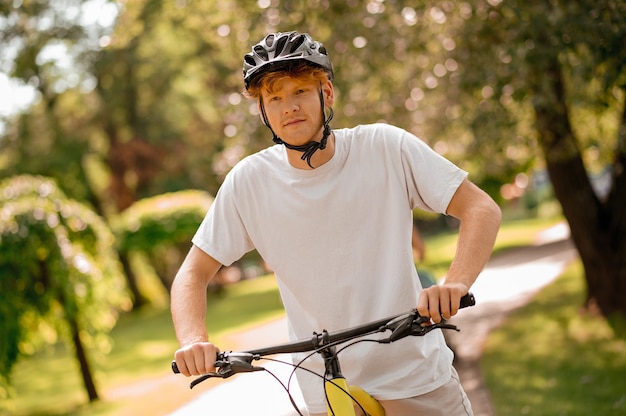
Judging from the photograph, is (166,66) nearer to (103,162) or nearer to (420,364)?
(103,162)

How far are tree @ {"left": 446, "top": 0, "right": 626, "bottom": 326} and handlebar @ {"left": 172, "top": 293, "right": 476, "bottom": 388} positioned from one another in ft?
12.6

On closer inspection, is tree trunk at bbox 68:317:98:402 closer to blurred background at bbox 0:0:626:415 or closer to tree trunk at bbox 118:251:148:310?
blurred background at bbox 0:0:626:415

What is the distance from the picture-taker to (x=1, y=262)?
381 inches

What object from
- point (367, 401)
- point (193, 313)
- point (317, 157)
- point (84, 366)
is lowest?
point (84, 366)

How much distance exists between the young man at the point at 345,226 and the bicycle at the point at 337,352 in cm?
16

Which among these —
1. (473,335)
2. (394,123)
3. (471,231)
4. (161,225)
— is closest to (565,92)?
(394,123)

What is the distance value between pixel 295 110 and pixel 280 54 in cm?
19

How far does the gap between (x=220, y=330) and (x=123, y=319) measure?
991 cm

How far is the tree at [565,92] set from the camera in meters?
6.12

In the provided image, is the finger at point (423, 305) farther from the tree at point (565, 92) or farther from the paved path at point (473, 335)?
the paved path at point (473, 335)

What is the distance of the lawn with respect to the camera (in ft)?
32.3

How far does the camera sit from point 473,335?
34.5 feet

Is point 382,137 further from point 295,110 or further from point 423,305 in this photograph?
point 423,305

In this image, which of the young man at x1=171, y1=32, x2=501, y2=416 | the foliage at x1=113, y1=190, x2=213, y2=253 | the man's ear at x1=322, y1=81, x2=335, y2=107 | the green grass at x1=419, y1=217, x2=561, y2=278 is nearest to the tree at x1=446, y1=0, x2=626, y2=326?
the man's ear at x1=322, y1=81, x2=335, y2=107
